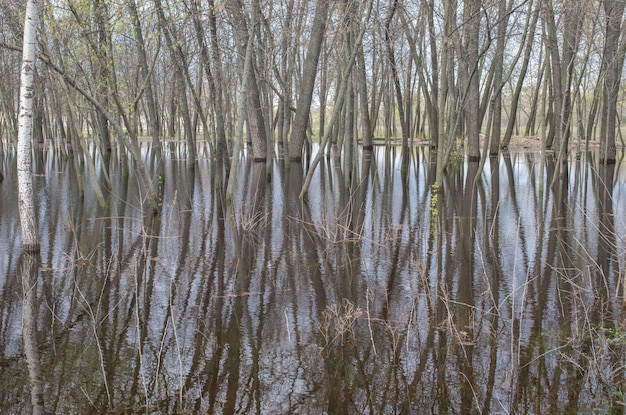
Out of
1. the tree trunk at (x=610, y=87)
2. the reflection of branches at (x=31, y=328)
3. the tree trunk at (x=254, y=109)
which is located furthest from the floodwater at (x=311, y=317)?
the tree trunk at (x=610, y=87)

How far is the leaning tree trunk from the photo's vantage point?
7070mm

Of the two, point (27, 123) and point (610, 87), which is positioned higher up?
point (610, 87)

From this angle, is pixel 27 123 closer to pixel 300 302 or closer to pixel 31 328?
pixel 31 328

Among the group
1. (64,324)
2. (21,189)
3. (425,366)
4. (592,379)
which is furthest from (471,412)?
(21,189)

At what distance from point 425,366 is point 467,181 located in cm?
1399

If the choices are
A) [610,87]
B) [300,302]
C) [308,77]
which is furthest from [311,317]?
[610,87]

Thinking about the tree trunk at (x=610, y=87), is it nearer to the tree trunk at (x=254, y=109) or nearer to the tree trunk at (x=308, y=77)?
the tree trunk at (x=308, y=77)

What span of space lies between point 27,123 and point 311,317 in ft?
14.1

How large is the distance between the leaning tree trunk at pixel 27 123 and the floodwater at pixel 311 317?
1.40ft

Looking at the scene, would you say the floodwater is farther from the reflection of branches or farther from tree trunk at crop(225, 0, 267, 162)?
tree trunk at crop(225, 0, 267, 162)

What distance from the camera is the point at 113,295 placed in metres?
6.17

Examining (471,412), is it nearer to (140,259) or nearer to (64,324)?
(64,324)

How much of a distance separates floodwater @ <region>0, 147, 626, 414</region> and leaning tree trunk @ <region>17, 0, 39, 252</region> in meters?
0.43

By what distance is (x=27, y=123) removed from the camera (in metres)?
7.25
